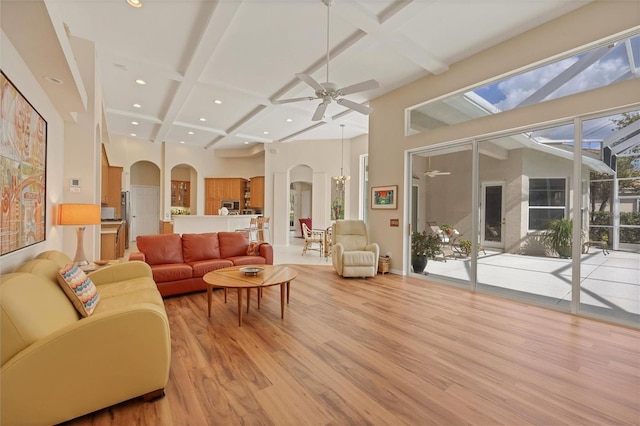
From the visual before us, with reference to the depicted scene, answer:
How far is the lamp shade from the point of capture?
326 cm

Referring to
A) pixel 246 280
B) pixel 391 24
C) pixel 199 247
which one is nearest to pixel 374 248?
pixel 246 280

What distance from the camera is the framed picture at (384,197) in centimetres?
560

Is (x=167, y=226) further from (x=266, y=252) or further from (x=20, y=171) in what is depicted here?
(x=20, y=171)

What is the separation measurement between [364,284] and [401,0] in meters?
3.94

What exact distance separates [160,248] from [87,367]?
9.48 feet

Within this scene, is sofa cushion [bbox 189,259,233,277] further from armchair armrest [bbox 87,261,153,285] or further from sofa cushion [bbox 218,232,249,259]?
armchair armrest [bbox 87,261,153,285]

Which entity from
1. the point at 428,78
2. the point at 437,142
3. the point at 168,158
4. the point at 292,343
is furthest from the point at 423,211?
the point at 168,158

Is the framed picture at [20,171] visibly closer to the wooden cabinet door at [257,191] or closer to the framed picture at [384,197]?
the framed picture at [384,197]

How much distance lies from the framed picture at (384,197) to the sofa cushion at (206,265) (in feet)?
10.2

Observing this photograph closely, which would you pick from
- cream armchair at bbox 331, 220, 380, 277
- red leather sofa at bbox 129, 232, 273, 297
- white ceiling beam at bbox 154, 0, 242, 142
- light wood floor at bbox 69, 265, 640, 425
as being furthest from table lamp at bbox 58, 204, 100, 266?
cream armchair at bbox 331, 220, 380, 277

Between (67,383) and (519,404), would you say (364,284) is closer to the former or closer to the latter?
(519,404)

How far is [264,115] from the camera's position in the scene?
6855 mm

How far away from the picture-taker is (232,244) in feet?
16.3

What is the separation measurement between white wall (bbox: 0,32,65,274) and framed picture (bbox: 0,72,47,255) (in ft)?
0.30
